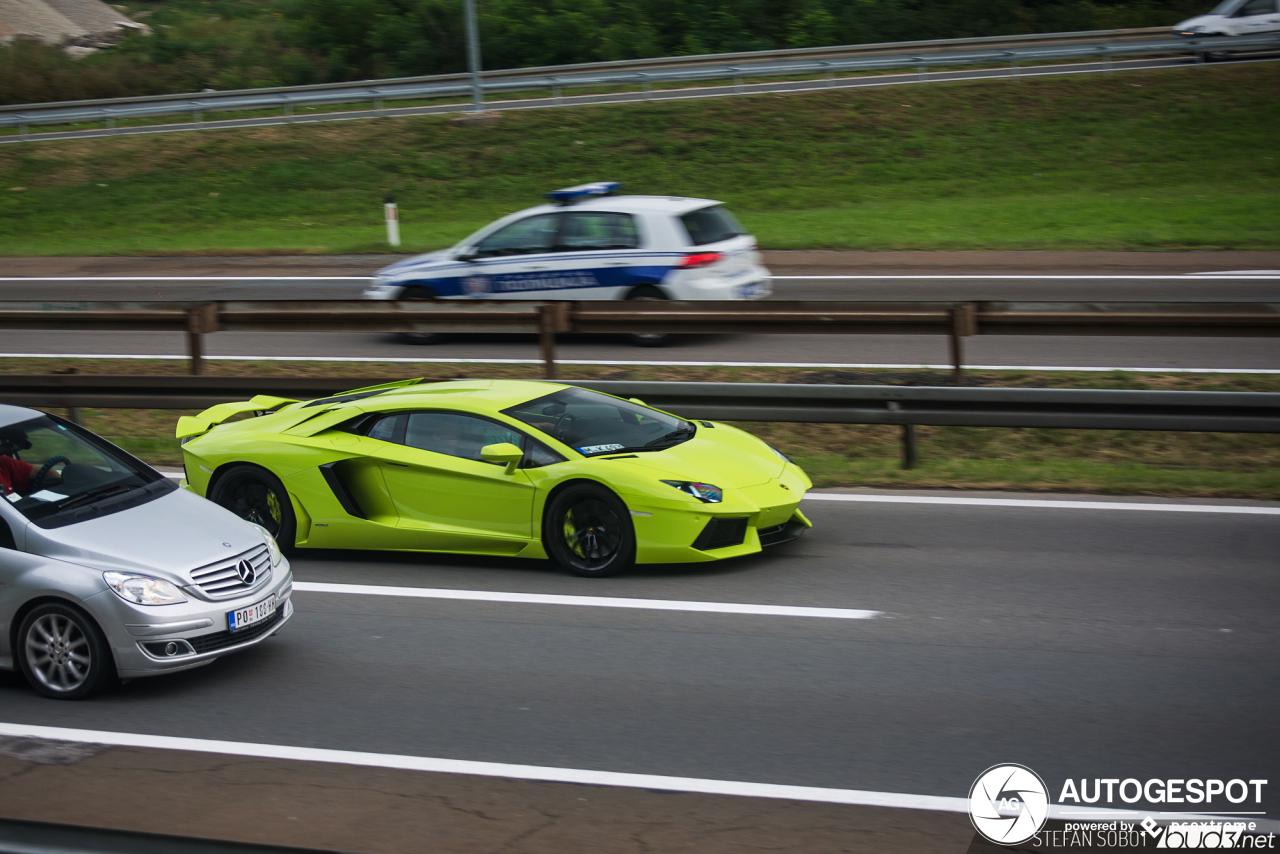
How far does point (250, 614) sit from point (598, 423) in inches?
111

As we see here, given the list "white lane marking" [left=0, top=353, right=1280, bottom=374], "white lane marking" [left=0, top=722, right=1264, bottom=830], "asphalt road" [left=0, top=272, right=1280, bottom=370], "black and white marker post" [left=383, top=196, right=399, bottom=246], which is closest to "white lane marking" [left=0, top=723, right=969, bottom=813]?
"white lane marking" [left=0, top=722, right=1264, bottom=830]

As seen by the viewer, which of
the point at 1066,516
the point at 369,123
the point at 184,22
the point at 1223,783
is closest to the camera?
the point at 1223,783

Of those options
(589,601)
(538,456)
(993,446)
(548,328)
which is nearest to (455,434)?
(538,456)

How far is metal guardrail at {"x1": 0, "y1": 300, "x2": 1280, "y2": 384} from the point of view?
1080cm

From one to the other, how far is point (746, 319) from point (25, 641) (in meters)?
7.36

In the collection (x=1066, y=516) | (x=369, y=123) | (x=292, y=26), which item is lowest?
(x=1066, y=516)

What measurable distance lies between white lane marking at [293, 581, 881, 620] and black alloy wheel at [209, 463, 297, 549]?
1.66ft

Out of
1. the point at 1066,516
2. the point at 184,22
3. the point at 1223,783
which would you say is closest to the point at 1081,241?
the point at 1066,516

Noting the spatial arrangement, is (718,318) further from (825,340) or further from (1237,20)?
(1237,20)

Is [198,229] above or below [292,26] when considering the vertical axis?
below

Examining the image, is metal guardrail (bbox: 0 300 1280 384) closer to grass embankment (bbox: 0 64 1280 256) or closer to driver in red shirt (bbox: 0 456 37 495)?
driver in red shirt (bbox: 0 456 37 495)

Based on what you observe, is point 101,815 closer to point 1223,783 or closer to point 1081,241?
point 1223,783

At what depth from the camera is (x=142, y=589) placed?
614cm

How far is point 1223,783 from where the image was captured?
4.99 metres
